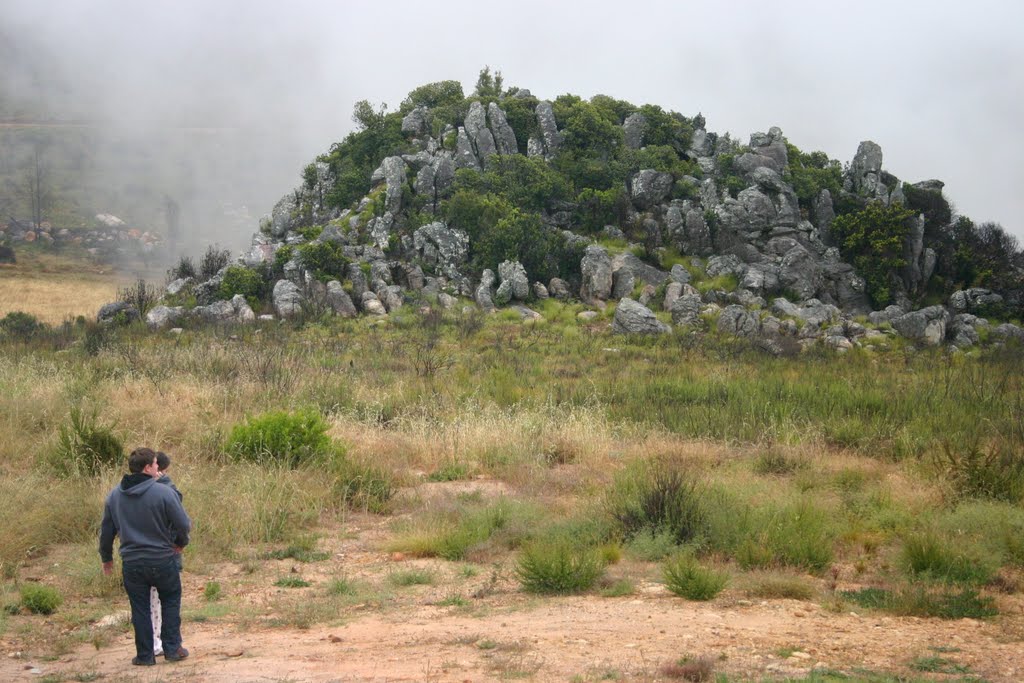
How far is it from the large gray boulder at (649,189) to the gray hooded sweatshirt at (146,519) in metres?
37.1

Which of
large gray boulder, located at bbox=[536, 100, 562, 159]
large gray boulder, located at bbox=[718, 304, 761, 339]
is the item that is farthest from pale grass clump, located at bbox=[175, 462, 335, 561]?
large gray boulder, located at bbox=[536, 100, 562, 159]

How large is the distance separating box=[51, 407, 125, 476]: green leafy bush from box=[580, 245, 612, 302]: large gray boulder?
83.0 ft

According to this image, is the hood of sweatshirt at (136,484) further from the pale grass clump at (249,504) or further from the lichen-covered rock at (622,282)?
the lichen-covered rock at (622,282)

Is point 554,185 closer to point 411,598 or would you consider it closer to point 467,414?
point 467,414

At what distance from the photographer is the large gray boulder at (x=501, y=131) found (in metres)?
43.7

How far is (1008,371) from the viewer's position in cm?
1981

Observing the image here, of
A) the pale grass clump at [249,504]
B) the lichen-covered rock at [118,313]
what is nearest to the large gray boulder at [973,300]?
the lichen-covered rock at [118,313]

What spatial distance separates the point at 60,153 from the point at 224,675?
113991 millimetres

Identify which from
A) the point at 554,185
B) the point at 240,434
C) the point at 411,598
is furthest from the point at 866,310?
the point at 411,598

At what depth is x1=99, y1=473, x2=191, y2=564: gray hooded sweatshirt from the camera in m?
6.38

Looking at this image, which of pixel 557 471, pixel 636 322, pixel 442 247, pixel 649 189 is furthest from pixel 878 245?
pixel 557 471

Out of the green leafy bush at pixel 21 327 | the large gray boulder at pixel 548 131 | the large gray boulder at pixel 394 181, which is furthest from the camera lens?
the large gray boulder at pixel 548 131

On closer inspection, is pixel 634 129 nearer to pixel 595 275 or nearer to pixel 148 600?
pixel 595 275

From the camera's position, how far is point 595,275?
3606cm
